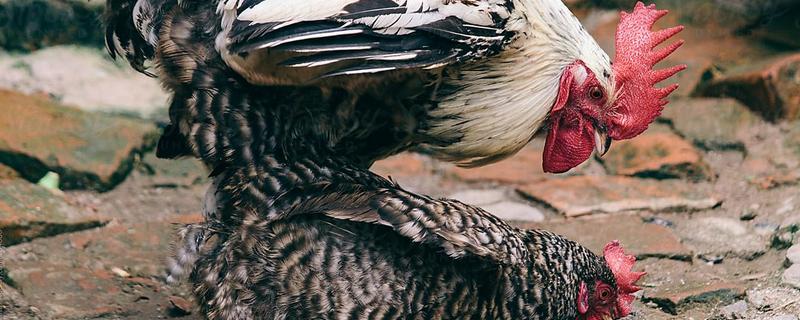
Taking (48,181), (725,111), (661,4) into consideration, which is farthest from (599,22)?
(48,181)

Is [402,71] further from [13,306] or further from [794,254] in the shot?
[794,254]

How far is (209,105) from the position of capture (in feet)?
10.4

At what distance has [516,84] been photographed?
3.37 metres

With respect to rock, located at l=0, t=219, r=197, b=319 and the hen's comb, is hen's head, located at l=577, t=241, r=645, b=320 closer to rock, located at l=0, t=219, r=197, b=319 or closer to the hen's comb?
the hen's comb

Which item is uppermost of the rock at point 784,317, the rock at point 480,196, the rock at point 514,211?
the rock at point 784,317

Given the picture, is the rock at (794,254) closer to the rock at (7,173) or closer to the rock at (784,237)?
the rock at (784,237)

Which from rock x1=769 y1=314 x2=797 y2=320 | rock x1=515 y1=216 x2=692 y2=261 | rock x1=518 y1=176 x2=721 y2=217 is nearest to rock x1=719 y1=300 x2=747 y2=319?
rock x1=769 y1=314 x2=797 y2=320

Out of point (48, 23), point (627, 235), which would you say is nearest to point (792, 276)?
point (627, 235)

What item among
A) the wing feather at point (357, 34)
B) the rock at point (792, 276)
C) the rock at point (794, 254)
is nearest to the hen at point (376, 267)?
the wing feather at point (357, 34)

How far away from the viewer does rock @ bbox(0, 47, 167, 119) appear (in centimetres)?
546

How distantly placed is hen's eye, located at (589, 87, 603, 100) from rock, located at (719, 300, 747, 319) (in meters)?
1.01

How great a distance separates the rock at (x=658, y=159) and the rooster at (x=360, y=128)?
1.80m

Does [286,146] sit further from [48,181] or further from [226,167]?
[48,181]

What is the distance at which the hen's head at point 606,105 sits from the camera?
140 inches
